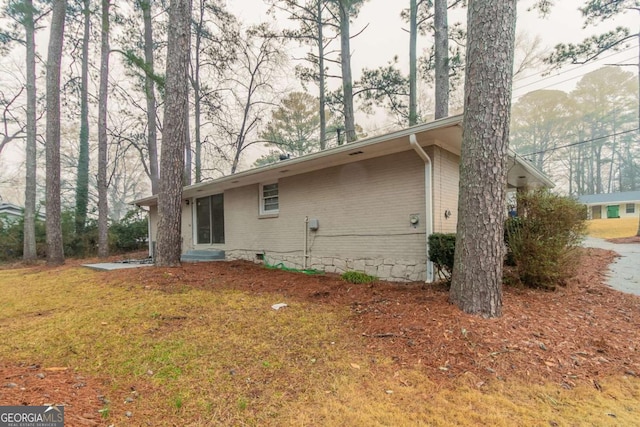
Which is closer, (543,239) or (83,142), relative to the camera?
(543,239)

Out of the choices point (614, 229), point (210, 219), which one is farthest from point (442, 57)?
point (614, 229)

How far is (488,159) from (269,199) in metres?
5.73

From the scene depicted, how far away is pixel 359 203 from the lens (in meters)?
5.79

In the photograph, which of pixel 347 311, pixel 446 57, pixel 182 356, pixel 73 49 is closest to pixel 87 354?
pixel 182 356

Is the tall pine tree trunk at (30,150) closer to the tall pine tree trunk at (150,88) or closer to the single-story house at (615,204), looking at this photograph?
the tall pine tree trunk at (150,88)

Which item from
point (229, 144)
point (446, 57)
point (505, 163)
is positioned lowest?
point (505, 163)

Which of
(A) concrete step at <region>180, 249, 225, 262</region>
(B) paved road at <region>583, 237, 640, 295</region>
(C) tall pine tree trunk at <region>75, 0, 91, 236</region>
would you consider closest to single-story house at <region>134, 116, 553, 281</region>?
(A) concrete step at <region>180, 249, 225, 262</region>

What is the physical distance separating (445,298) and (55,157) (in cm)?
1126

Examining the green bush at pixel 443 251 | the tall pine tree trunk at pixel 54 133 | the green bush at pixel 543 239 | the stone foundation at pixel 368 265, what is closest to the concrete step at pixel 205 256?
the stone foundation at pixel 368 265

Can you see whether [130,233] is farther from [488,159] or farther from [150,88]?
[488,159]

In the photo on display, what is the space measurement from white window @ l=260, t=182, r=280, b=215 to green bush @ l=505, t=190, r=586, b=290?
205 inches

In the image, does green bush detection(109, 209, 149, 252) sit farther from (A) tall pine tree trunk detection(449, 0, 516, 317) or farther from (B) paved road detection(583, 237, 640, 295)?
(B) paved road detection(583, 237, 640, 295)

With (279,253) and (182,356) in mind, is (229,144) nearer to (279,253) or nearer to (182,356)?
(279,253)

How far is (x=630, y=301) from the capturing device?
390 cm
